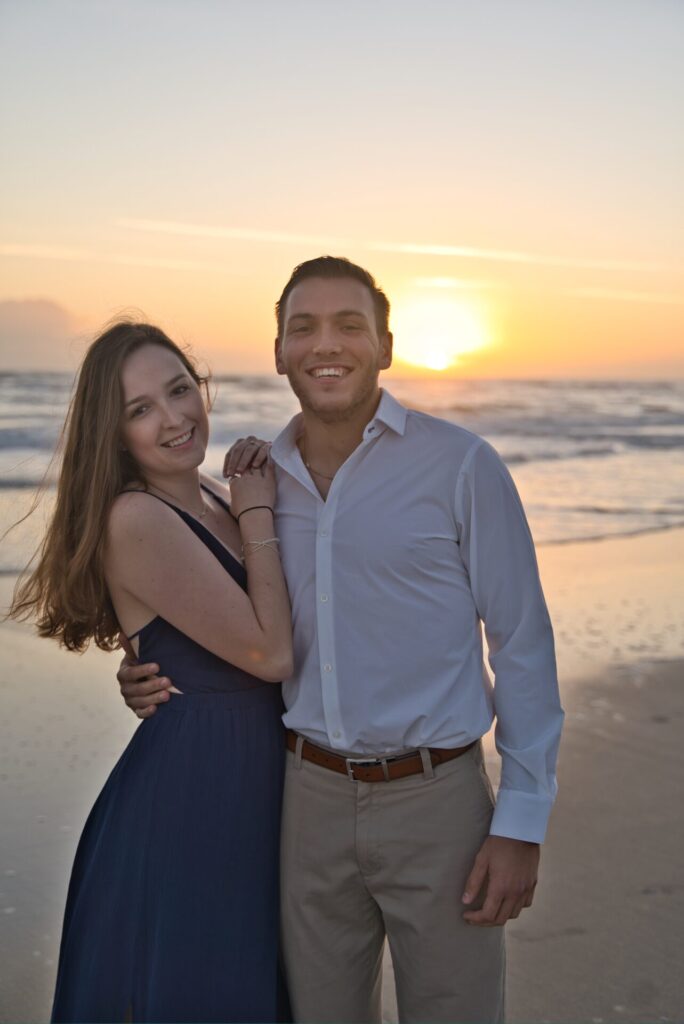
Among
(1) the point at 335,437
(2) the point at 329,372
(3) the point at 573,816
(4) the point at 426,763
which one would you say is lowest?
(3) the point at 573,816

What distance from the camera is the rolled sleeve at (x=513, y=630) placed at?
8.46 feet

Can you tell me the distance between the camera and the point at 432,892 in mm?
2594

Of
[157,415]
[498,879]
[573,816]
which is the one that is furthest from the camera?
[573,816]

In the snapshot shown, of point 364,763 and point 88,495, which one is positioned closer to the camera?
point 364,763

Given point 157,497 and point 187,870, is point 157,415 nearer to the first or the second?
point 157,497

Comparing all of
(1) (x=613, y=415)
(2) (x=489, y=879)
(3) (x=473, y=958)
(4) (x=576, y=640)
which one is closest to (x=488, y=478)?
(2) (x=489, y=879)

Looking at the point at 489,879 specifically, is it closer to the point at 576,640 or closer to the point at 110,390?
the point at 110,390

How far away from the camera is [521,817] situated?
2.56 meters

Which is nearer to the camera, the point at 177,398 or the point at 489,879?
the point at 489,879

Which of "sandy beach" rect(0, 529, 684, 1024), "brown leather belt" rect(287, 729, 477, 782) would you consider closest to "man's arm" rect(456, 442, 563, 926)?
"brown leather belt" rect(287, 729, 477, 782)

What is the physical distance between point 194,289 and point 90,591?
19454 mm

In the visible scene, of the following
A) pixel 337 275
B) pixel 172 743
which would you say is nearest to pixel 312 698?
pixel 172 743

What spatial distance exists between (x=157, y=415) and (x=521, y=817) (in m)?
1.46

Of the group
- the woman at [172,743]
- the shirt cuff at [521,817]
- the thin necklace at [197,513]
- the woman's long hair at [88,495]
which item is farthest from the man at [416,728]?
the woman's long hair at [88,495]
